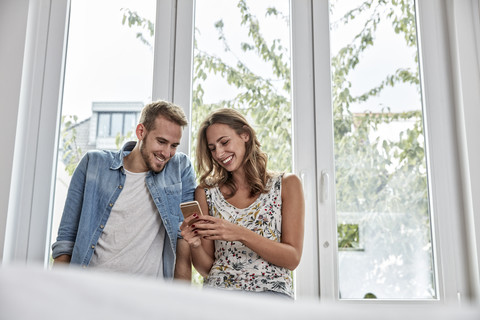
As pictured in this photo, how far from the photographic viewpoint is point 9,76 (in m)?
1.84

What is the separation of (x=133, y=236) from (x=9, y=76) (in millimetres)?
890

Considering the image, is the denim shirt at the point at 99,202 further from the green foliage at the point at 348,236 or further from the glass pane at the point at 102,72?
the green foliage at the point at 348,236

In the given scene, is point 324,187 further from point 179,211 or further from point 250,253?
point 179,211

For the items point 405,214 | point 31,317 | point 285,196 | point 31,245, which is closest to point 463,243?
point 405,214

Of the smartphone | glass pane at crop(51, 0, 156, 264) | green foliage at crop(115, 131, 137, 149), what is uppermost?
glass pane at crop(51, 0, 156, 264)

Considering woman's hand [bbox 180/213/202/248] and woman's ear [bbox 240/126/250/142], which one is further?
woman's ear [bbox 240/126/250/142]

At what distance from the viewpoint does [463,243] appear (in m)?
1.77

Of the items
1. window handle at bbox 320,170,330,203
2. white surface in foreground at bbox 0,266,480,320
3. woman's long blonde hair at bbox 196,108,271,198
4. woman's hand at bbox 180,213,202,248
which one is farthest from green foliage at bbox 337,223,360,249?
white surface in foreground at bbox 0,266,480,320

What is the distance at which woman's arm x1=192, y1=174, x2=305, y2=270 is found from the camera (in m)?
1.40

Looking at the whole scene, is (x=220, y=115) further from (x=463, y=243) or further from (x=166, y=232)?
(x=463, y=243)

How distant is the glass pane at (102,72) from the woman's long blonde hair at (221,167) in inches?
17.2

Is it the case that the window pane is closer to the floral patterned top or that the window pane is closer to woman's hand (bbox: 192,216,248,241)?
the floral patterned top

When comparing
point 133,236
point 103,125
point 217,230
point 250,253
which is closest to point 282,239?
point 250,253

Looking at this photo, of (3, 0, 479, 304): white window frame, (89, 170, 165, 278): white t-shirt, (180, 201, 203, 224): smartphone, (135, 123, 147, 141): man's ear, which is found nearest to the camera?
(180, 201, 203, 224): smartphone
